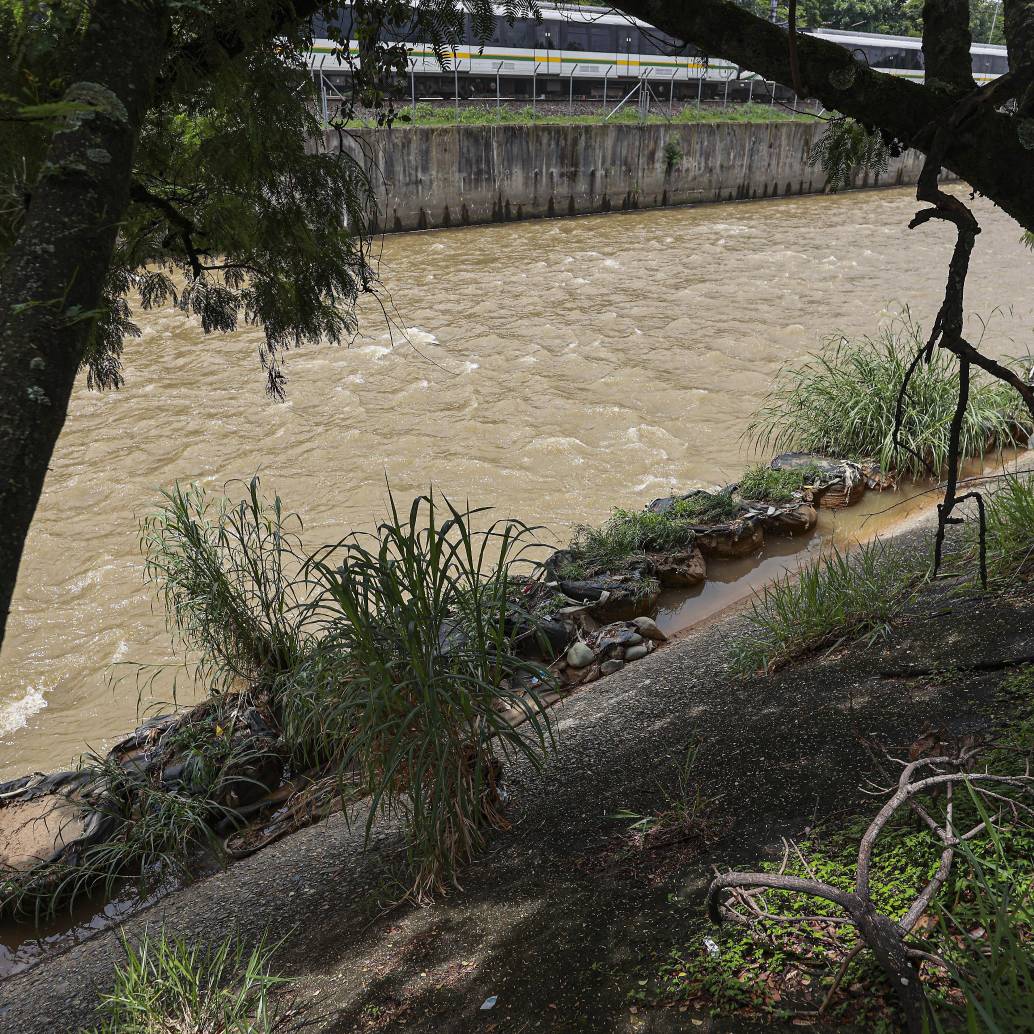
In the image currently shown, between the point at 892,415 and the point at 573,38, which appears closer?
the point at 892,415

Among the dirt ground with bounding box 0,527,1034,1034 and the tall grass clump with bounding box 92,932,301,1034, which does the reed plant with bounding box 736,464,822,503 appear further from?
the tall grass clump with bounding box 92,932,301,1034

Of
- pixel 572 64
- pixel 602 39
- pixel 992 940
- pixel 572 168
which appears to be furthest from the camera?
pixel 602 39

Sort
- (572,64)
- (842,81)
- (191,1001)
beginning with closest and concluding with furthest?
(191,1001), (842,81), (572,64)

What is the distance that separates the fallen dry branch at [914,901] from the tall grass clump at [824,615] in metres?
1.67

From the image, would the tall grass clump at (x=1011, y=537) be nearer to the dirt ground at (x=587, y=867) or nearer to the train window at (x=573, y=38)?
the dirt ground at (x=587, y=867)

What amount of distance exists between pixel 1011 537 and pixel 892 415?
3956 mm

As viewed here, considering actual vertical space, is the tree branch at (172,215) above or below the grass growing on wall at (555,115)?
below

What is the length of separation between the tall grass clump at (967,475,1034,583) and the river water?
364 cm

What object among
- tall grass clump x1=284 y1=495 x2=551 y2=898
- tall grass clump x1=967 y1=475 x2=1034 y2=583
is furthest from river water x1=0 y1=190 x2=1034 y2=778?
tall grass clump x1=967 y1=475 x2=1034 y2=583

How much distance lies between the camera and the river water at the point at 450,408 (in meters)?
7.07

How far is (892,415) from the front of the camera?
8078 mm

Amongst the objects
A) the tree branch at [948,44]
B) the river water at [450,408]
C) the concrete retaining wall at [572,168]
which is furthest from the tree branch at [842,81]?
the concrete retaining wall at [572,168]

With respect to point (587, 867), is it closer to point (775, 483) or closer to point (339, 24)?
point (775, 483)

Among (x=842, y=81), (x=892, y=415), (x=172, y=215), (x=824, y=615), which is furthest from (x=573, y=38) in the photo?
(x=842, y=81)
